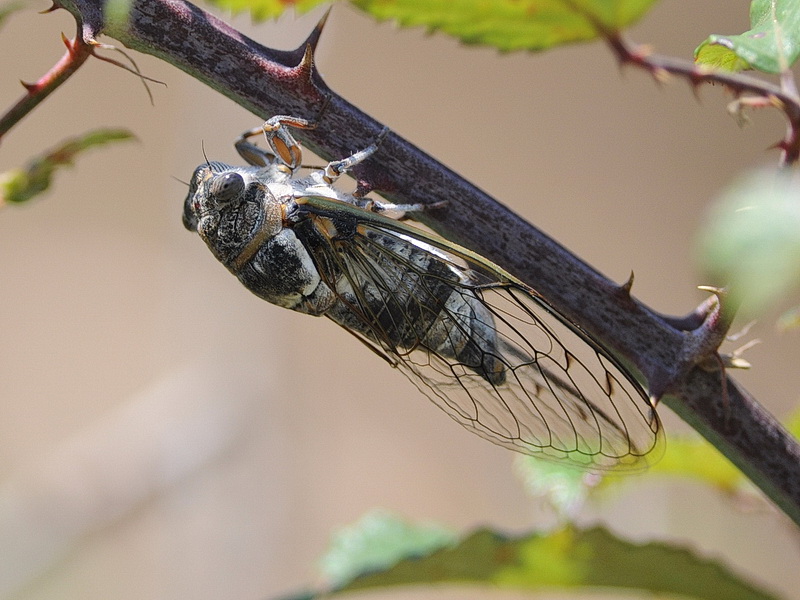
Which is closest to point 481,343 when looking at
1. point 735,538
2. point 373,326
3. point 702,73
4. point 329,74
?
point 373,326

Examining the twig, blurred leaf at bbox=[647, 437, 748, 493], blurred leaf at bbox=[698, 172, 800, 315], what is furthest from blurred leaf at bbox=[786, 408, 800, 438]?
blurred leaf at bbox=[698, 172, 800, 315]

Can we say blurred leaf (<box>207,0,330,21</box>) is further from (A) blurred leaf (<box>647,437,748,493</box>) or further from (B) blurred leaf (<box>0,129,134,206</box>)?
(A) blurred leaf (<box>647,437,748,493</box>)

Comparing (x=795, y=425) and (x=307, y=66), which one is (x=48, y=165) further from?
(x=795, y=425)

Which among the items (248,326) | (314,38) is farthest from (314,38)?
(248,326)

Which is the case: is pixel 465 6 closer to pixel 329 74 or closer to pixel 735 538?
pixel 735 538

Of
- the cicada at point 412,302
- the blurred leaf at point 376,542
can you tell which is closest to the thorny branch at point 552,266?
the cicada at point 412,302

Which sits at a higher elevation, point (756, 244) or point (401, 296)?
point (756, 244)
